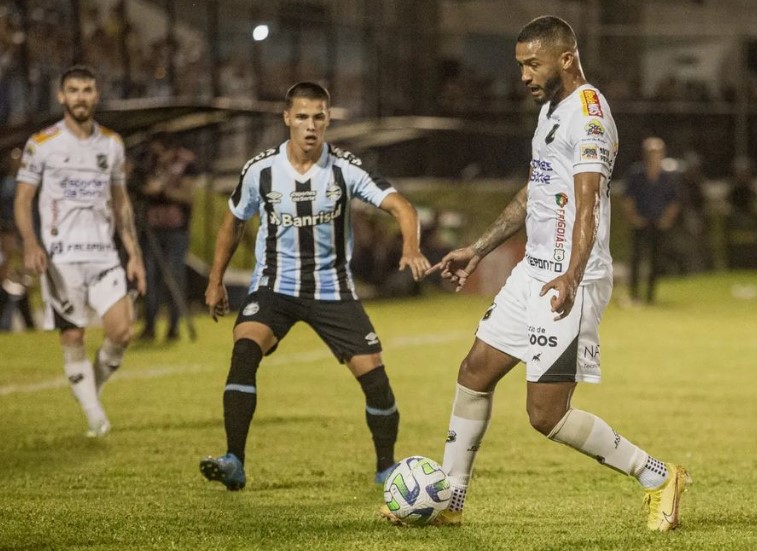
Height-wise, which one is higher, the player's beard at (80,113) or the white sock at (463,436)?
the player's beard at (80,113)

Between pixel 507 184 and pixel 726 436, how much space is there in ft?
55.8

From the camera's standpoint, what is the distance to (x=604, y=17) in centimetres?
2775

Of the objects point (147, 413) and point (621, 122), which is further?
point (621, 122)

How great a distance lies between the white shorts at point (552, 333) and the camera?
18.6ft

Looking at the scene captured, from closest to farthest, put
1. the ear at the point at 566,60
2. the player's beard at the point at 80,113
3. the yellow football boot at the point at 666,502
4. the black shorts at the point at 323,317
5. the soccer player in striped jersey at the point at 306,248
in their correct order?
1. the ear at the point at 566,60
2. the yellow football boot at the point at 666,502
3. the soccer player in striped jersey at the point at 306,248
4. the black shorts at the point at 323,317
5. the player's beard at the point at 80,113

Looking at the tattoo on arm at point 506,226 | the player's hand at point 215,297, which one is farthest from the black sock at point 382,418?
the tattoo on arm at point 506,226

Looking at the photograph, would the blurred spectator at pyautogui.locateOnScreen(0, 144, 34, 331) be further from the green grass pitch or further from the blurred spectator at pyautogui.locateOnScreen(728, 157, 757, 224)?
the blurred spectator at pyautogui.locateOnScreen(728, 157, 757, 224)

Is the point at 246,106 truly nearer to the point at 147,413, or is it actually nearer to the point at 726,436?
the point at 147,413

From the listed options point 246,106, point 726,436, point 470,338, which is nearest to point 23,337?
point 246,106

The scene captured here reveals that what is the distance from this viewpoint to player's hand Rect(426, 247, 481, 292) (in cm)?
611

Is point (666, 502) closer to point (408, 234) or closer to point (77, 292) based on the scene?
point (408, 234)

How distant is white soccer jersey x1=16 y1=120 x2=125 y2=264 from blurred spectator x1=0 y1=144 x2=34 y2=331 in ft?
22.0

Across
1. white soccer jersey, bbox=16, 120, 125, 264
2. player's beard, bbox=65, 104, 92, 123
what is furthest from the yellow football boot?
player's beard, bbox=65, 104, 92, 123

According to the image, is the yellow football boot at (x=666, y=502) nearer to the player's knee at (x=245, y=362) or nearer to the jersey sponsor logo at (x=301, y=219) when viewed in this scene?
the player's knee at (x=245, y=362)
